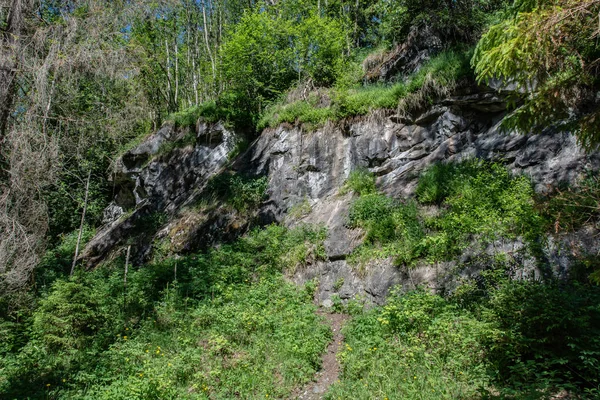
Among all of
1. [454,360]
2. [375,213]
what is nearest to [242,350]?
[454,360]

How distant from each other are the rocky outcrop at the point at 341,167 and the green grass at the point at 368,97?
32cm

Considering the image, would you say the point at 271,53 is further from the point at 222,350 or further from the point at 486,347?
the point at 486,347

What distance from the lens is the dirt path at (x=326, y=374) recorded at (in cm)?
516

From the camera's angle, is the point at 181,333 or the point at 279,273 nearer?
the point at 181,333

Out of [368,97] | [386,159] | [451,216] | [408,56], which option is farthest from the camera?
[408,56]

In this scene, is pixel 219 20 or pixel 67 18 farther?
pixel 219 20

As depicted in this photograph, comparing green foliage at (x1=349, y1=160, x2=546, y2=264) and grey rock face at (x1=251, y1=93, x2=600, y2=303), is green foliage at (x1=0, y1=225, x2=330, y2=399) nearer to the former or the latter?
grey rock face at (x1=251, y1=93, x2=600, y2=303)

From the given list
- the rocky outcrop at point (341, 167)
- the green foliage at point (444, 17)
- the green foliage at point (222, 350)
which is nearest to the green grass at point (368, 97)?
the rocky outcrop at point (341, 167)

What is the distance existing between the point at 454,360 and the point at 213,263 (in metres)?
6.03

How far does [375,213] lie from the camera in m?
8.49

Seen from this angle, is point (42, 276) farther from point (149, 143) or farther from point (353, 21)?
point (353, 21)

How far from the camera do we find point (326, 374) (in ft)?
18.3

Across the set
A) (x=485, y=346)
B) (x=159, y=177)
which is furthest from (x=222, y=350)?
(x=159, y=177)

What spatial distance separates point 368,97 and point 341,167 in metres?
2.26
